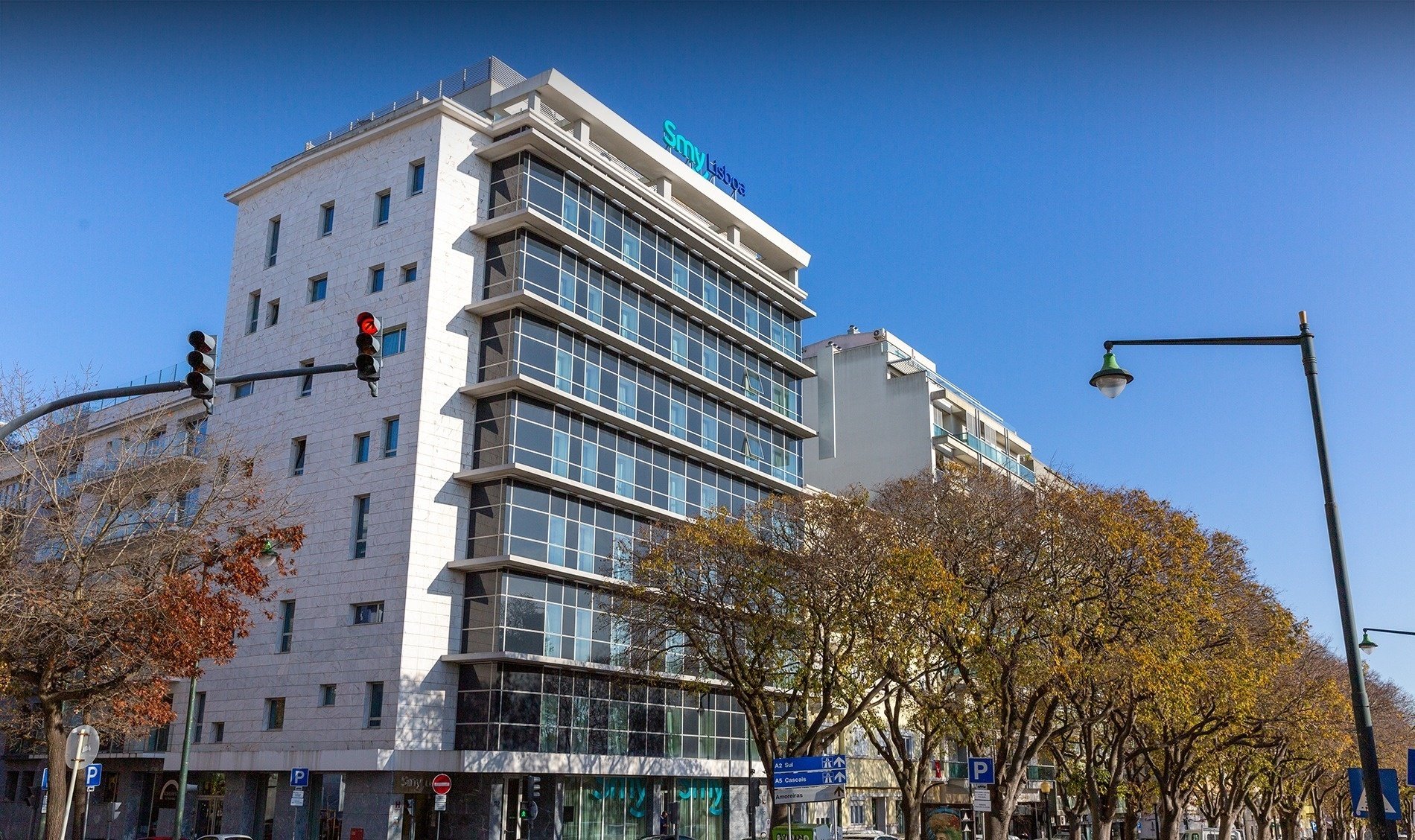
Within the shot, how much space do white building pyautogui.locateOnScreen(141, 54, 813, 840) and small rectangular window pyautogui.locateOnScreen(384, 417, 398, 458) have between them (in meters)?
0.14

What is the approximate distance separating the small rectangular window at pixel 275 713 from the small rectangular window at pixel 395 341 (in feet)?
44.1

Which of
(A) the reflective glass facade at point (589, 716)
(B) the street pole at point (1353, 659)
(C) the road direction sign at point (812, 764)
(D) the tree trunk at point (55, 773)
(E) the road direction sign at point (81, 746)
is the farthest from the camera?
(A) the reflective glass facade at point (589, 716)

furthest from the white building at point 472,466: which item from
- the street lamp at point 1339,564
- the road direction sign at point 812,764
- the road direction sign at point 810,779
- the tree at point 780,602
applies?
the street lamp at point 1339,564

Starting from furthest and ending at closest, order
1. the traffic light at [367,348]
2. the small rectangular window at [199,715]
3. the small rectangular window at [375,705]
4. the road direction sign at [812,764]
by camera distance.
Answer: the small rectangular window at [199,715]
the small rectangular window at [375,705]
the road direction sign at [812,764]
the traffic light at [367,348]

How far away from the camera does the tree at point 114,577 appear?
83.2ft

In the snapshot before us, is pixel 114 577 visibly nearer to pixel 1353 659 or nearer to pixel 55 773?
pixel 55 773

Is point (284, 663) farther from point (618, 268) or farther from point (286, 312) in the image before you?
point (618, 268)

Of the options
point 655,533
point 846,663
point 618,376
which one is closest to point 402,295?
point 618,376

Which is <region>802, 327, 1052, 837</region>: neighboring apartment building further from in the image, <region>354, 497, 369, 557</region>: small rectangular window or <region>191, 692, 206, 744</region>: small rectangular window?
<region>191, 692, 206, 744</region>: small rectangular window

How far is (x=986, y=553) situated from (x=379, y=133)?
A: 29712mm

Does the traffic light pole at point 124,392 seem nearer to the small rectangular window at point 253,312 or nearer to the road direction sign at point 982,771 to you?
the road direction sign at point 982,771

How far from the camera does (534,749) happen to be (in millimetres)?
41781

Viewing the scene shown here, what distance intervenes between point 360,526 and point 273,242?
50.3ft

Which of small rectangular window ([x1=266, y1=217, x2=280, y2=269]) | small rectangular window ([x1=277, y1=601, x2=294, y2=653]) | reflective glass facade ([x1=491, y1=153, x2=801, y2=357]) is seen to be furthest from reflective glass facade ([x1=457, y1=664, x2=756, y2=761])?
small rectangular window ([x1=266, y1=217, x2=280, y2=269])
